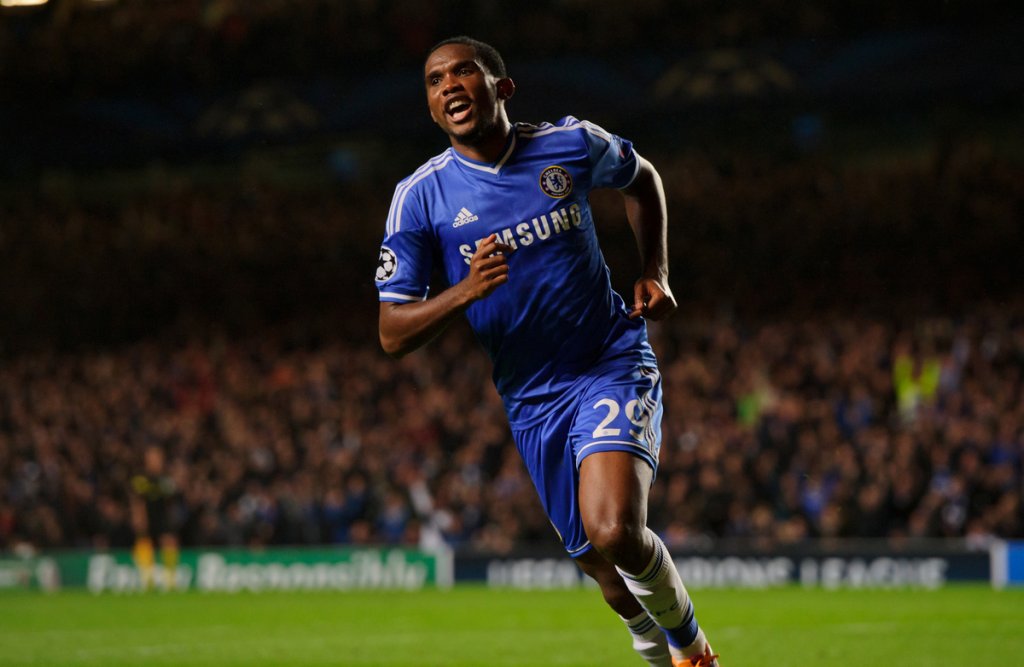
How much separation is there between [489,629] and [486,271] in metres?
8.35

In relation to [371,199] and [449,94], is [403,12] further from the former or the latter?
[449,94]

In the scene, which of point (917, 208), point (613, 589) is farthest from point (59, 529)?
point (613, 589)

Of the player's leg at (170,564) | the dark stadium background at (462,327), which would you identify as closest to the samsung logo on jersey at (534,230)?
the dark stadium background at (462,327)

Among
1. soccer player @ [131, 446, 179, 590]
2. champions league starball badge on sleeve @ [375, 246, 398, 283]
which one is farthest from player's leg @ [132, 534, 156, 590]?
champions league starball badge on sleeve @ [375, 246, 398, 283]

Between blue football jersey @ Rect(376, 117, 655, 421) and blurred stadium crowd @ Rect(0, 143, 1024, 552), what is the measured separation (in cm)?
1334

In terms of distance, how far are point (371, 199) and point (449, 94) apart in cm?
2383

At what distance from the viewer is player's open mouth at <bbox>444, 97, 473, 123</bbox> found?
19.2 feet

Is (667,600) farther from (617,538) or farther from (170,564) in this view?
(170,564)

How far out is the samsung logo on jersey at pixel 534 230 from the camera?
19.2 feet

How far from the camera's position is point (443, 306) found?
542 centimetres

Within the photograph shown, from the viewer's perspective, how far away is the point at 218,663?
10109mm

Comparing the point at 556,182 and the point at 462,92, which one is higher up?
the point at 462,92

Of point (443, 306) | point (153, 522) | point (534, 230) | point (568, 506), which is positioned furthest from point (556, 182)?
point (153, 522)

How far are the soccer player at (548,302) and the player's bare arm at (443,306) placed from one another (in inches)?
0.7
